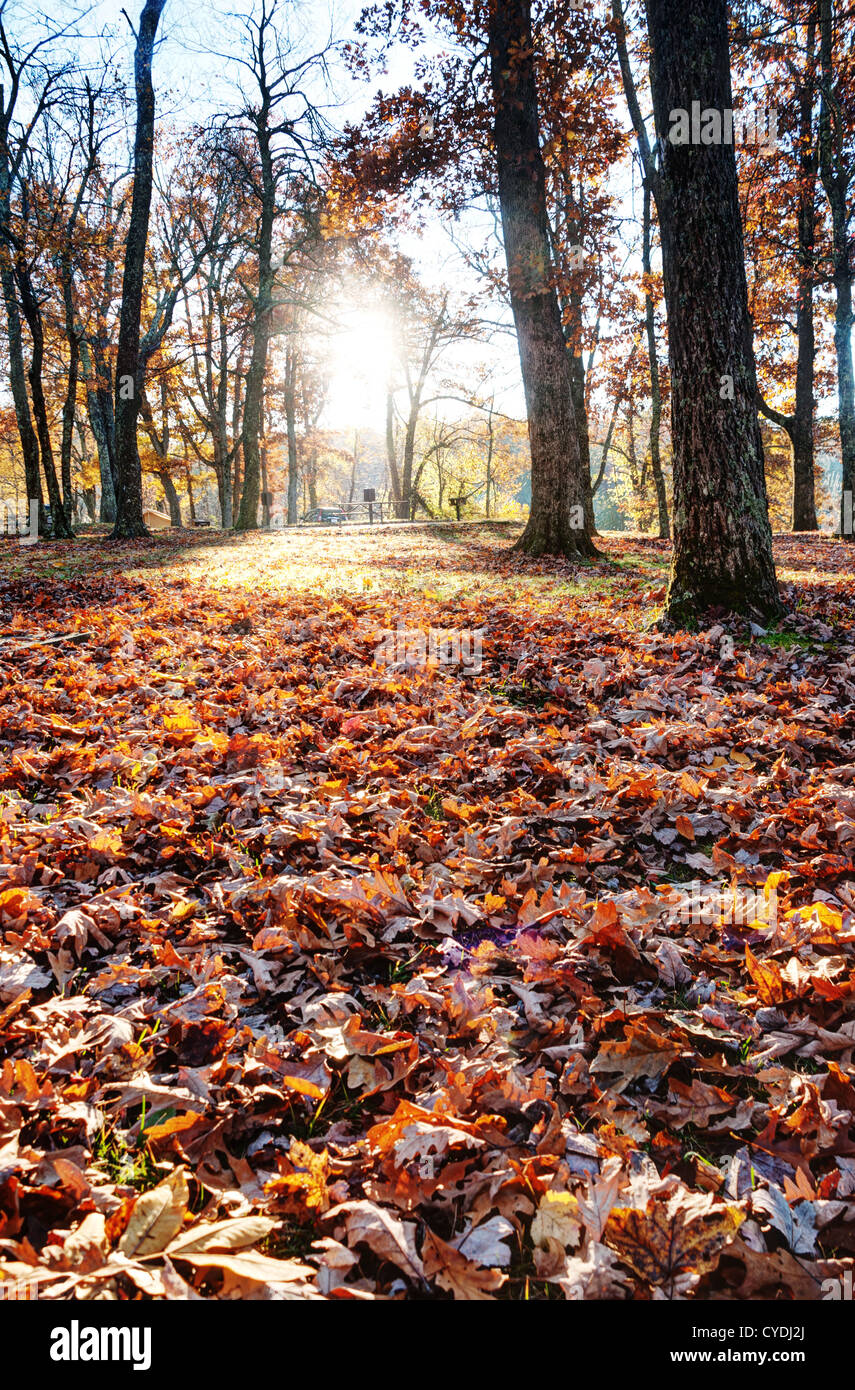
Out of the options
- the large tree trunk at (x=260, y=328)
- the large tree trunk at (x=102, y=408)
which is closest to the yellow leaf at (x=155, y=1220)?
the large tree trunk at (x=260, y=328)

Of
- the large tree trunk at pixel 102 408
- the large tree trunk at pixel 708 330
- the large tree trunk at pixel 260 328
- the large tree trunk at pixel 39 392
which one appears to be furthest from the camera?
the large tree trunk at pixel 102 408

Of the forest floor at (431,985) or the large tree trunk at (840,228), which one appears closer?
the forest floor at (431,985)

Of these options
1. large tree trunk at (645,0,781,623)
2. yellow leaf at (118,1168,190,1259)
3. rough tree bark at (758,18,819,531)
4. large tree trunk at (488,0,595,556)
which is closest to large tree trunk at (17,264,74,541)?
large tree trunk at (488,0,595,556)

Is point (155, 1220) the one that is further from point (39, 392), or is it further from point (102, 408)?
point (102, 408)

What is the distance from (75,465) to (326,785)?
46671mm

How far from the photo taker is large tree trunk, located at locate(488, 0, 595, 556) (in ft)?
33.3

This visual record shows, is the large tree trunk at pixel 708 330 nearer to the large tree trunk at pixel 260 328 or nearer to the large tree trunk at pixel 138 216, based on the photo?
the large tree trunk at pixel 138 216

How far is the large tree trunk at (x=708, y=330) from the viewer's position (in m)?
5.31

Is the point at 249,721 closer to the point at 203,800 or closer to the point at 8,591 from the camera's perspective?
the point at 203,800

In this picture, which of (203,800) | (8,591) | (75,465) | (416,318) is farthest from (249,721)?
(75,465)

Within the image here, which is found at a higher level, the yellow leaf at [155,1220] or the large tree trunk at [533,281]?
the large tree trunk at [533,281]

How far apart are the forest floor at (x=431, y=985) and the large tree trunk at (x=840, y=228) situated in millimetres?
14395

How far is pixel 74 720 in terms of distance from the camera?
4.26 metres

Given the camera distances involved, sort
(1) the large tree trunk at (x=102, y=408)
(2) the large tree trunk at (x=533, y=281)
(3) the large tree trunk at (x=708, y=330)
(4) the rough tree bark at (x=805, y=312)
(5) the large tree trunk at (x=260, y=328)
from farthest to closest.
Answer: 1. (1) the large tree trunk at (x=102, y=408)
2. (5) the large tree trunk at (x=260, y=328)
3. (4) the rough tree bark at (x=805, y=312)
4. (2) the large tree trunk at (x=533, y=281)
5. (3) the large tree trunk at (x=708, y=330)
